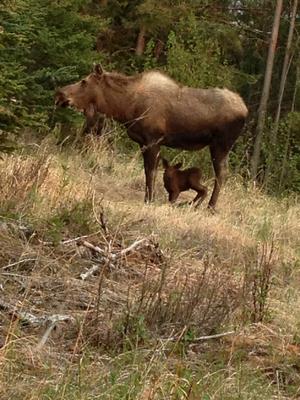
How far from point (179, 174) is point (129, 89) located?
1.45 meters

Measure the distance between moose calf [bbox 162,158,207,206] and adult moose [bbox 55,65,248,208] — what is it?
0.73 ft

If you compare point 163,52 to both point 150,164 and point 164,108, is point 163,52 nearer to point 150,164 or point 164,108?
point 164,108

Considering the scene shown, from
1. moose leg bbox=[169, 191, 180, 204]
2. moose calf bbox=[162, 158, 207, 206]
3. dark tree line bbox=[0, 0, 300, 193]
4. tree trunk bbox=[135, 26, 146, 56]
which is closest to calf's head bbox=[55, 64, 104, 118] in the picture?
dark tree line bbox=[0, 0, 300, 193]

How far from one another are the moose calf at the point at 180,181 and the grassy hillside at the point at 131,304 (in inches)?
108

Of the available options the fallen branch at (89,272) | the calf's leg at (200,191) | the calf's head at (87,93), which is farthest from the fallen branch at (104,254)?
the calf's head at (87,93)

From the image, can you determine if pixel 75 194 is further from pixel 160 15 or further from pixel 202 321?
pixel 160 15

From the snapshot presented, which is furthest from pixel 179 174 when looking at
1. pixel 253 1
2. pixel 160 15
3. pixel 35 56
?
pixel 253 1

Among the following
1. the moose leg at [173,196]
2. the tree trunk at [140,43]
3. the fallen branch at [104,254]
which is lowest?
the tree trunk at [140,43]

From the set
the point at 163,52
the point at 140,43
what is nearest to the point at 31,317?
the point at 140,43

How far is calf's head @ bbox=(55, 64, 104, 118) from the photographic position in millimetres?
12453

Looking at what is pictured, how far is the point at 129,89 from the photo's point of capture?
1233 cm

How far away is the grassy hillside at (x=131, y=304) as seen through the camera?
4262 mm

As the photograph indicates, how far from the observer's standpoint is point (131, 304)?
207 inches

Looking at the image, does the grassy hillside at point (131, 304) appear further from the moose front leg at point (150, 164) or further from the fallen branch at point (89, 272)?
the moose front leg at point (150, 164)
